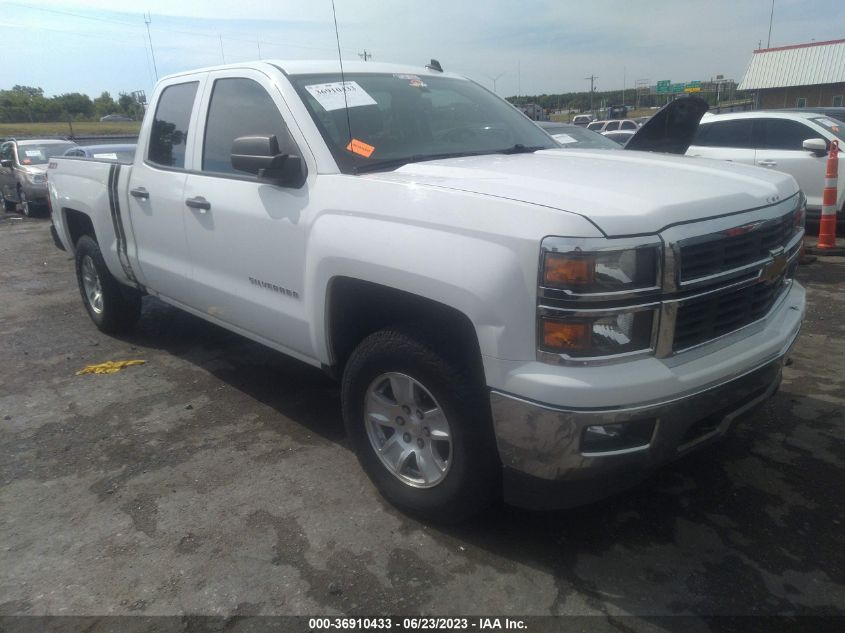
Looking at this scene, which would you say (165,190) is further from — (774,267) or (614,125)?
(614,125)

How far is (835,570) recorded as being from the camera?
253 centimetres

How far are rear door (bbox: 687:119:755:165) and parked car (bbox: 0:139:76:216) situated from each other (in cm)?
1218

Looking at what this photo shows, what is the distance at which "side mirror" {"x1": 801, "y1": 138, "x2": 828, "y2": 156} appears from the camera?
8398 mm

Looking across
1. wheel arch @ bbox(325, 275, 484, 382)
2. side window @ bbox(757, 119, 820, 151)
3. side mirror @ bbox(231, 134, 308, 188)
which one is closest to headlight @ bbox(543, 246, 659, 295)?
wheel arch @ bbox(325, 275, 484, 382)

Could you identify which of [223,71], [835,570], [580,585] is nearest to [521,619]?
[580,585]

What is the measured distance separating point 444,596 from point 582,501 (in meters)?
0.62

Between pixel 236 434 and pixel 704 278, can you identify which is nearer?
pixel 704 278

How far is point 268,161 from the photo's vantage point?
9.96 ft

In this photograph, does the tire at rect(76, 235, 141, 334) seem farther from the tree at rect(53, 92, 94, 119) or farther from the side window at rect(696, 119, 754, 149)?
the tree at rect(53, 92, 94, 119)

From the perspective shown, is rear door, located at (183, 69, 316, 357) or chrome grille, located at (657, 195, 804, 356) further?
rear door, located at (183, 69, 316, 357)

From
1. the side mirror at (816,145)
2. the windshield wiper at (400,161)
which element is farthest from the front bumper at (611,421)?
the side mirror at (816,145)

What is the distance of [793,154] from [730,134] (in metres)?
0.97

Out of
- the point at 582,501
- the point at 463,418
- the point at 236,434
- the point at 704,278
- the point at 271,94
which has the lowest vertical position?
the point at 236,434

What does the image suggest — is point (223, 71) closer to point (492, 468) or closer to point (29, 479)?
point (29, 479)
